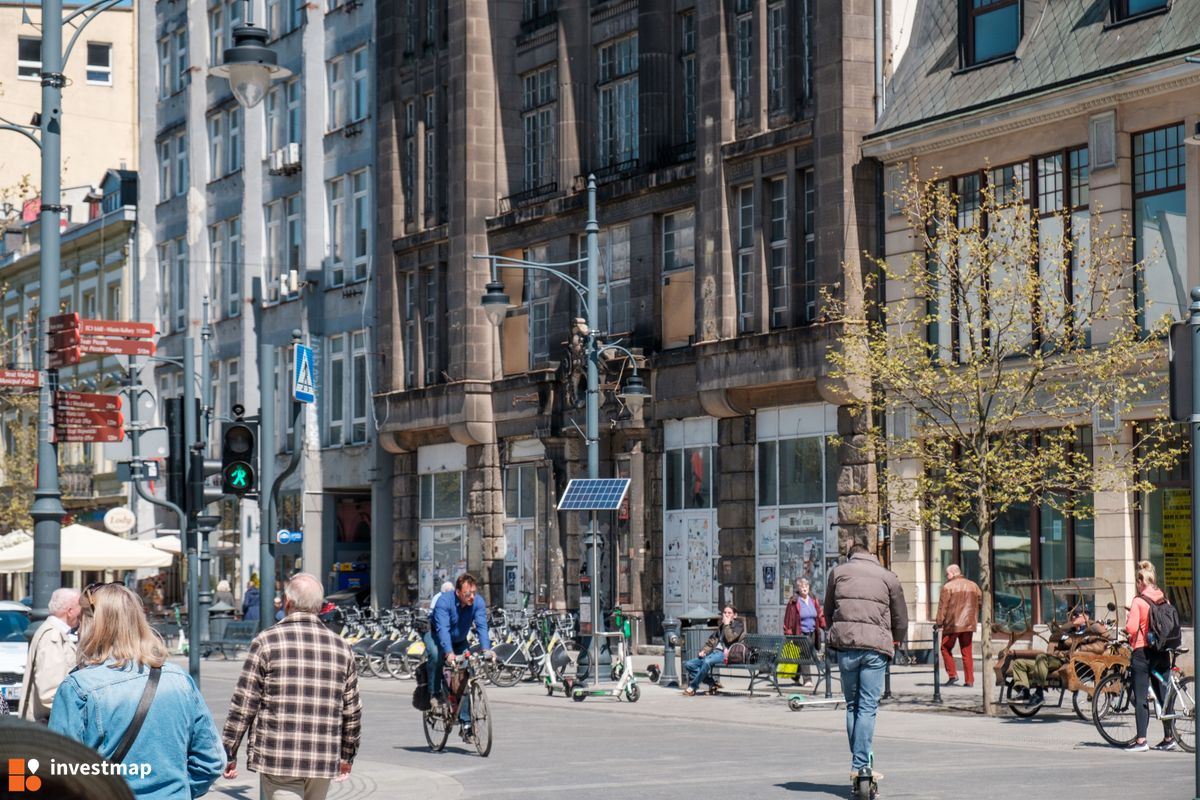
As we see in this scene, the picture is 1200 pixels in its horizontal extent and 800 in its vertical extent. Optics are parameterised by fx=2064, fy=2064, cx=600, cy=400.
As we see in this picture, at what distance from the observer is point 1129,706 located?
2080cm

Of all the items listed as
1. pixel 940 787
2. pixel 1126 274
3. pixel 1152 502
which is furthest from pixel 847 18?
pixel 940 787

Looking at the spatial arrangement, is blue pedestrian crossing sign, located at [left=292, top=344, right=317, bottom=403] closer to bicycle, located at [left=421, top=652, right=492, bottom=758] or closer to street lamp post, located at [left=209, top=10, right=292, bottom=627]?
street lamp post, located at [left=209, top=10, right=292, bottom=627]

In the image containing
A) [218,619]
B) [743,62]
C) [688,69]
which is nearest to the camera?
[743,62]

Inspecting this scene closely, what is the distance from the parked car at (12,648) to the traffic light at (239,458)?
6286 mm

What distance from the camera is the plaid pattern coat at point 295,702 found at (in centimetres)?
960

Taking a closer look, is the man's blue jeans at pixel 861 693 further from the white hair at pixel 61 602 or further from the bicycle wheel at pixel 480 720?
the white hair at pixel 61 602

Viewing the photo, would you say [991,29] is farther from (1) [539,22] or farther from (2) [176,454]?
(2) [176,454]

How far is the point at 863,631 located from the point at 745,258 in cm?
2193

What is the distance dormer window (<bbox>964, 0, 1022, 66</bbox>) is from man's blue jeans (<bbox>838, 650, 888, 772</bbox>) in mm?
18782

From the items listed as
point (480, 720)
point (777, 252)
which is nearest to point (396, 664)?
point (777, 252)

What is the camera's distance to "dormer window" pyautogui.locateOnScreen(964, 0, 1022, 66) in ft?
106

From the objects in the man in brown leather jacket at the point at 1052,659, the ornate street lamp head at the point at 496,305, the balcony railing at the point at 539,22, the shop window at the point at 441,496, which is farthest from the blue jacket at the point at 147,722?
the shop window at the point at 441,496

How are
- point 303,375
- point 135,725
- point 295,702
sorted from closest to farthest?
point 135,725 < point 295,702 < point 303,375

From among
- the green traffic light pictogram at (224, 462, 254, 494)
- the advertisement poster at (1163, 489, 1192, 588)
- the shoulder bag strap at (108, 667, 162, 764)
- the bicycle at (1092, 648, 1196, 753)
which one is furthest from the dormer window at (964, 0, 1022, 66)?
the shoulder bag strap at (108, 667, 162, 764)
